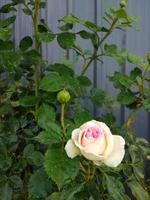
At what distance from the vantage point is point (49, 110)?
1.30m

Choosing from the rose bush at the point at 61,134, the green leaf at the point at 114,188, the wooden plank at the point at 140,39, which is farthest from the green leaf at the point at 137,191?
the wooden plank at the point at 140,39

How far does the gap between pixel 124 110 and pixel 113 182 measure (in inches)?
51.9

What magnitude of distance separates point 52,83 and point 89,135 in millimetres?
280

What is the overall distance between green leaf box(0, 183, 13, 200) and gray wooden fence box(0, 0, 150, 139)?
1156mm

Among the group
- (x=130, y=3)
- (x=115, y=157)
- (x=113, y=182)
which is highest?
(x=130, y=3)

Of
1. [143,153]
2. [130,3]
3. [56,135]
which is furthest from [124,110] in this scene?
[56,135]

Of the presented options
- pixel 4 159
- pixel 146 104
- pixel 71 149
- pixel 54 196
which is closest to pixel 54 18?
pixel 146 104

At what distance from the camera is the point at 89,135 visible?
3.53 feet

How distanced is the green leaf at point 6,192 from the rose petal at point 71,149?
0.34m

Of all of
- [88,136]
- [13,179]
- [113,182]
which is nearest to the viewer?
[88,136]

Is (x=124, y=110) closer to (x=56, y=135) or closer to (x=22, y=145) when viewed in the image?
(x=22, y=145)

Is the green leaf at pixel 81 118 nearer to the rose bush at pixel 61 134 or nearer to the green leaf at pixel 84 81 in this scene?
the rose bush at pixel 61 134

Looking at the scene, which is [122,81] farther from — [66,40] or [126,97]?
[66,40]

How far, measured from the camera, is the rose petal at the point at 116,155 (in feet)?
3.53
